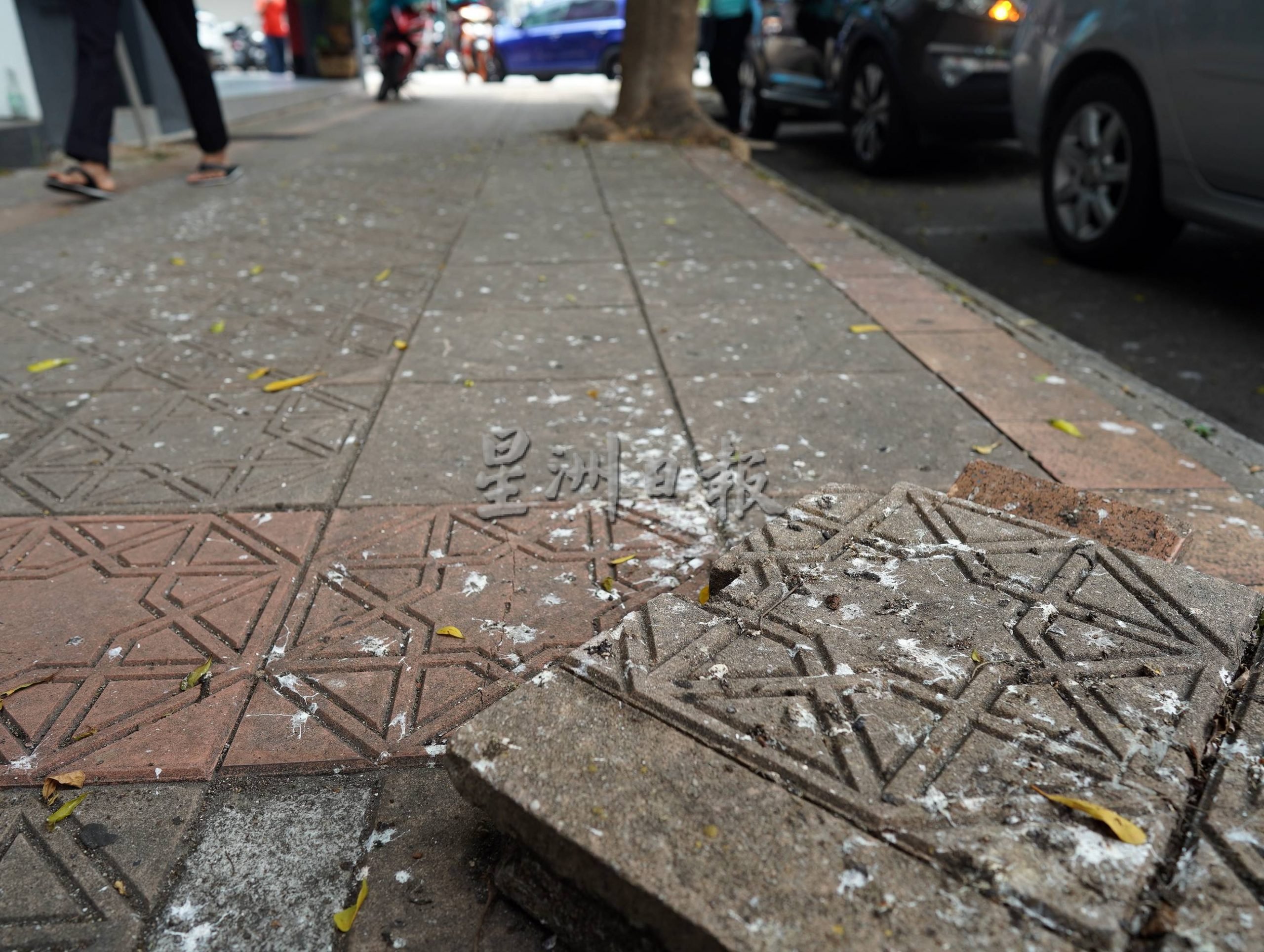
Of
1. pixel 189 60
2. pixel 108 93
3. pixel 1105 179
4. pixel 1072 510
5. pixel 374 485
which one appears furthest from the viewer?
→ pixel 189 60

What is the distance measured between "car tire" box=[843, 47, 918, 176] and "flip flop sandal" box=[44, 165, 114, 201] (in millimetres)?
5517

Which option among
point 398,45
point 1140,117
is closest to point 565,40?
point 398,45

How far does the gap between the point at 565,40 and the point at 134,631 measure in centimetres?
2203

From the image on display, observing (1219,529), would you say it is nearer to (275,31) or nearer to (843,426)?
(843,426)

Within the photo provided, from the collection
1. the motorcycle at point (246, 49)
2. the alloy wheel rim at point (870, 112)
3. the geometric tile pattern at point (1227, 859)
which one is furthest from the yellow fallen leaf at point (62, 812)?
the motorcycle at point (246, 49)

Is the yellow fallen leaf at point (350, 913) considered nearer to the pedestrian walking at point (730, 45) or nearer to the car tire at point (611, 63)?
Result: the pedestrian walking at point (730, 45)

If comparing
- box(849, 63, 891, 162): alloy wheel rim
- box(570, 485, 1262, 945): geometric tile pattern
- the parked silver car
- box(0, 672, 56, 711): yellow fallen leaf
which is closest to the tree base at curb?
box(849, 63, 891, 162): alloy wheel rim

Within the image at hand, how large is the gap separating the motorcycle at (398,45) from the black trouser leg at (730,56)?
6.38 metres

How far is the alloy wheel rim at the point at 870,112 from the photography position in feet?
24.0

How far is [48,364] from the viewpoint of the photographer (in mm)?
3439

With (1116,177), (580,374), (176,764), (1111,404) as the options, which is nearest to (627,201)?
(1116,177)

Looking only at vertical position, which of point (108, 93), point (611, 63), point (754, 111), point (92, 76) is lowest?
point (611, 63)

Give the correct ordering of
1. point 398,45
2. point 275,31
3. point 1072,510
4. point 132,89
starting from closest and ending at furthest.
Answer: point 1072,510 < point 132,89 < point 398,45 < point 275,31

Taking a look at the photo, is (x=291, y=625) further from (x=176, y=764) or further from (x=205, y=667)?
(x=176, y=764)
